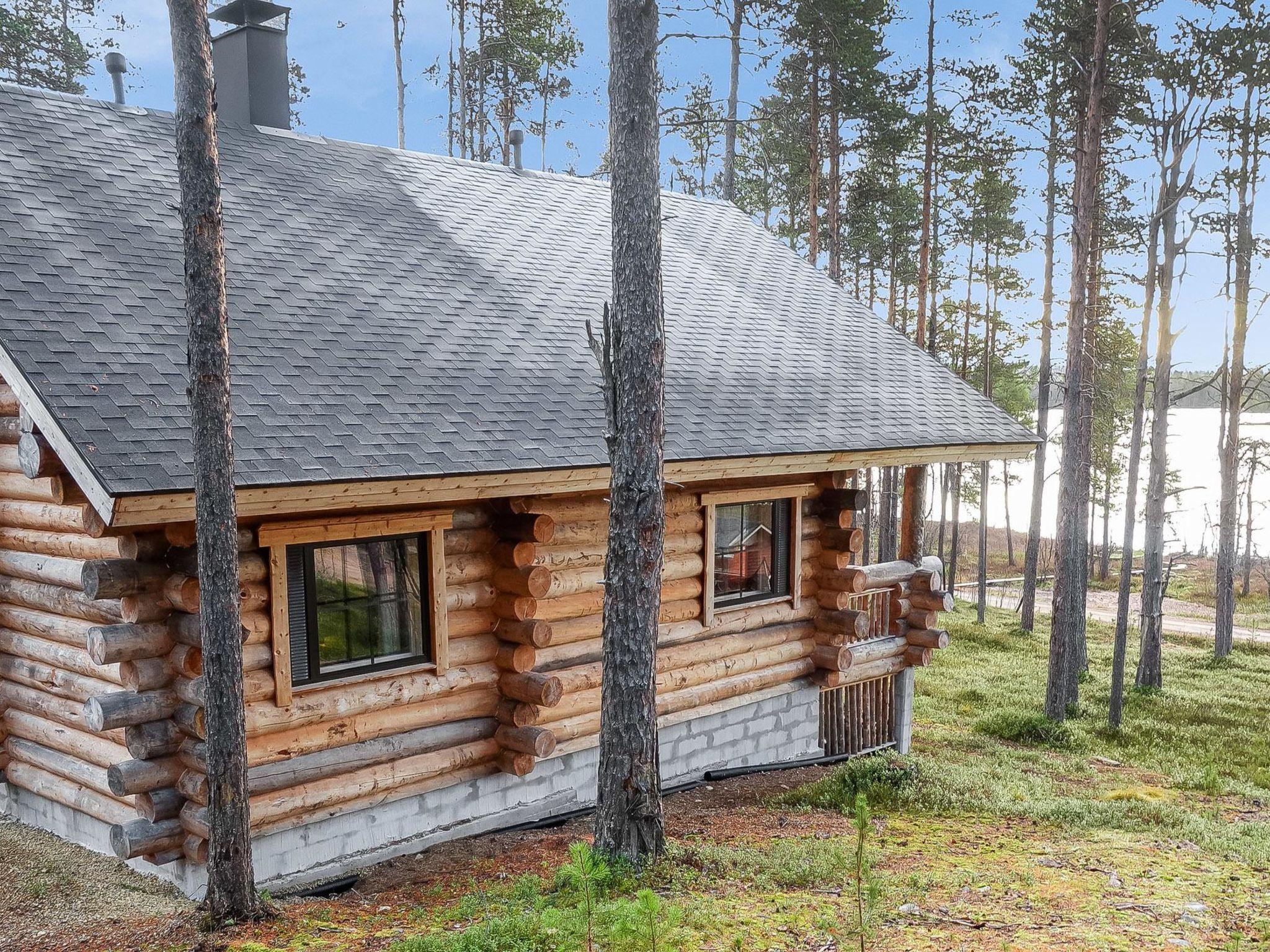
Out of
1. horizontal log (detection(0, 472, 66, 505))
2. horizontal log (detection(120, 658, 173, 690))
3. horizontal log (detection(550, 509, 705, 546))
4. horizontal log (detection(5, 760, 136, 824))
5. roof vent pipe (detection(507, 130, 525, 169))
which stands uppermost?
roof vent pipe (detection(507, 130, 525, 169))

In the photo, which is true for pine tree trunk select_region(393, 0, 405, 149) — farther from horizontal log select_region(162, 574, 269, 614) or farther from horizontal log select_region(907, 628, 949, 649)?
horizontal log select_region(162, 574, 269, 614)

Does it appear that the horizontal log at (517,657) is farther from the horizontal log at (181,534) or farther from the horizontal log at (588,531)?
the horizontal log at (181,534)

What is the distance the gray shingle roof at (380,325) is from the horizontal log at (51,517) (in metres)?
0.88

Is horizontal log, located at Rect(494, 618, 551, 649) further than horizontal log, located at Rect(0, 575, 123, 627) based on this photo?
Yes

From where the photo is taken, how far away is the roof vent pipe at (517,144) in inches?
551

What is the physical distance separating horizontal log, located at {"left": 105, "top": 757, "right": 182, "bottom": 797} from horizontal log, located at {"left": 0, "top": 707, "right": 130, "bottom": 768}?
0.52 meters

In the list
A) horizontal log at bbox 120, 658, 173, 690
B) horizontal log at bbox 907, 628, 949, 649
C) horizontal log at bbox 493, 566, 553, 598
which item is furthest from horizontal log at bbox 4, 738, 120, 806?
horizontal log at bbox 907, 628, 949, 649

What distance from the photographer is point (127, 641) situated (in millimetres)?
6887

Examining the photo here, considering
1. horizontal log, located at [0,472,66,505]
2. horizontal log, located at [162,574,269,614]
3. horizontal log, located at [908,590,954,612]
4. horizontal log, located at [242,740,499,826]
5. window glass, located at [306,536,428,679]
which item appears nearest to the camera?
horizontal log, located at [162,574,269,614]

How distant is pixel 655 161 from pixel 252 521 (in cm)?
383

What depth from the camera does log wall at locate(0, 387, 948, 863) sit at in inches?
272

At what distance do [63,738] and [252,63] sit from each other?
8.19 metres

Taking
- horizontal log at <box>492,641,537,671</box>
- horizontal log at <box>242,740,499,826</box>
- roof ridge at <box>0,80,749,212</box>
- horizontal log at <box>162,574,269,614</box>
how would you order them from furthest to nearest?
1. roof ridge at <box>0,80,749,212</box>
2. horizontal log at <box>492,641,537,671</box>
3. horizontal log at <box>242,740,499,826</box>
4. horizontal log at <box>162,574,269,614</box>

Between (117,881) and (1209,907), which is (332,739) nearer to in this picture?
(117,881)
